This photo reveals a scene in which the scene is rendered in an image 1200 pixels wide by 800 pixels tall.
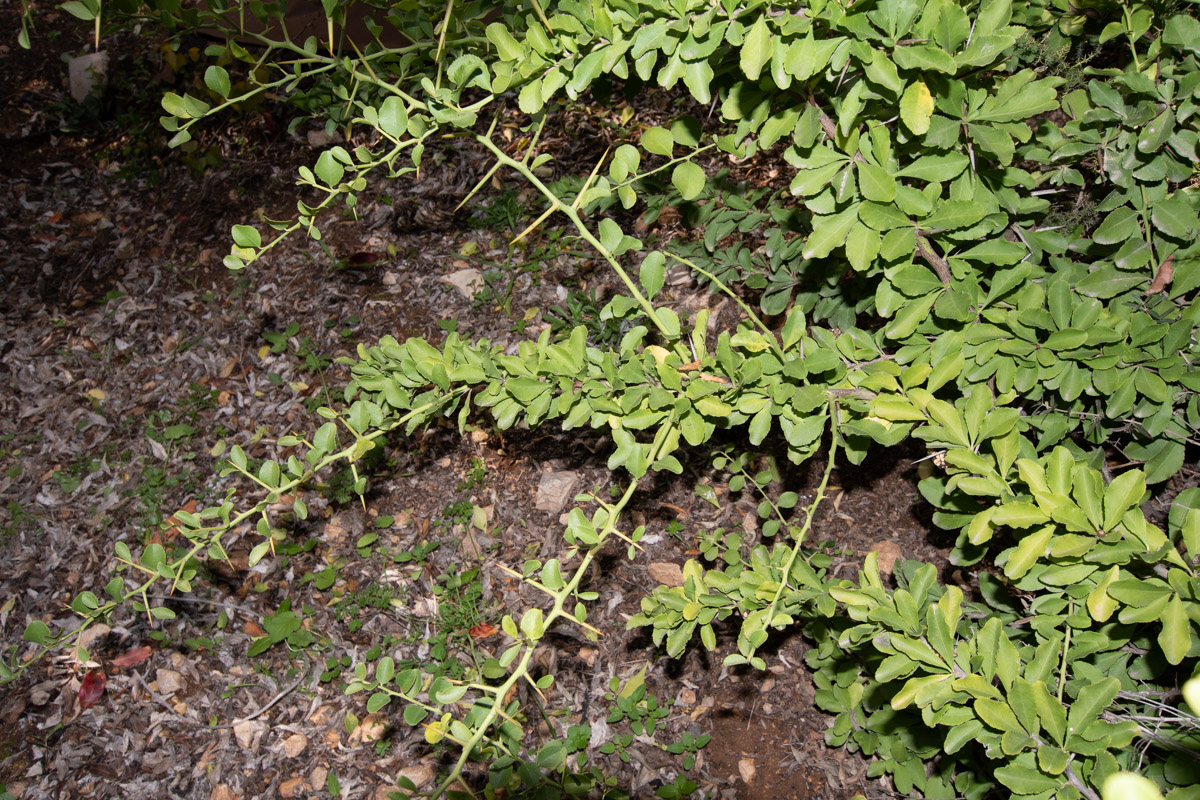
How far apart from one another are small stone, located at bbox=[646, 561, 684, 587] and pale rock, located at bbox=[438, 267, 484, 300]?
4.53 feet

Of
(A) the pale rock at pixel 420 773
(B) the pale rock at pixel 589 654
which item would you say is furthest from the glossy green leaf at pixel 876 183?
(A) the pale rock at pixel 420 773

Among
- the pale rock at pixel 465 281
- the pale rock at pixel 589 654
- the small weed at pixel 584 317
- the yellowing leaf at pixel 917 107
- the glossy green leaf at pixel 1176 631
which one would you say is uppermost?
the yellowing leaf at pixel 917 107

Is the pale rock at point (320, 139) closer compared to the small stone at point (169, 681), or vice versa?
the small stone at point (169, 681)

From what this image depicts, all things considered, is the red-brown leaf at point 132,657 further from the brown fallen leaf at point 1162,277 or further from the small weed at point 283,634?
the brown fallen leaf at point 1162,277

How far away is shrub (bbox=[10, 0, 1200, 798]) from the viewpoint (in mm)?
990

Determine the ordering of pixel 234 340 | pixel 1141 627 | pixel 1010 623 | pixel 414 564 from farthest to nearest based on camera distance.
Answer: pixel 234 340 → pixel 414 564 → pixel 1010 623 → pixel 1141 627

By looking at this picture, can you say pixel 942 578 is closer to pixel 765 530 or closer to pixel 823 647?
pixel 823 647

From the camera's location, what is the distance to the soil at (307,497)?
2.36 meters

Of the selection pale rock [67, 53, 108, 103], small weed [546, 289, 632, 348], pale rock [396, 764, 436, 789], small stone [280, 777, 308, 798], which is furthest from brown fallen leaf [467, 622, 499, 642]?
pale rock [67, 53, 108, 103]

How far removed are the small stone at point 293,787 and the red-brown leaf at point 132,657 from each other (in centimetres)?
75

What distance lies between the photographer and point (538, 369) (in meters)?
1.20

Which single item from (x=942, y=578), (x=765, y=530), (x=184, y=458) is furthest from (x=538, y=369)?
(x=184, y=458)

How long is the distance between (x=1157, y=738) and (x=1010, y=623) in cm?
46

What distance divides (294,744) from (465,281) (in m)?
1.86
